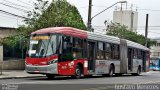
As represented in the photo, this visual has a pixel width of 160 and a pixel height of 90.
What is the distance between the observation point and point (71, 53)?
29.1 meters

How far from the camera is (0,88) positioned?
18.5 meters

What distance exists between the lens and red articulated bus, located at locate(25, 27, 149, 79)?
27.7 meters

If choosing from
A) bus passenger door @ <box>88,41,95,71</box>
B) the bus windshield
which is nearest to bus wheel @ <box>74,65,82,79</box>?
bus passenger door @ <box>88,41,95,71</box>

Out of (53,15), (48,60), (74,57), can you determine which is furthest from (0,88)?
(53,15)

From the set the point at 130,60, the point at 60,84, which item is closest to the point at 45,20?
the point at 130,60

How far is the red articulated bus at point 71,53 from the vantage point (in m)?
27.7

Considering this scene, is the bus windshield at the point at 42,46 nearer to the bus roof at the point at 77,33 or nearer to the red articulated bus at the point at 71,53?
the red articulated bus at the point at 71,53

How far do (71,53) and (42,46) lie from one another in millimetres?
2110

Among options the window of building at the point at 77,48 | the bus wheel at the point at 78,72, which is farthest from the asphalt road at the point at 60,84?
the window of building at the point at 77,48

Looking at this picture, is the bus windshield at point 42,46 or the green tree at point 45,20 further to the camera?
the green tree at point 45,20

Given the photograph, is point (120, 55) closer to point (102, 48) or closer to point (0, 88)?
point (102, 48)

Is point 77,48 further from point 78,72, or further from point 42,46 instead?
point 42,46

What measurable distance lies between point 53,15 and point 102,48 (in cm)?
1052

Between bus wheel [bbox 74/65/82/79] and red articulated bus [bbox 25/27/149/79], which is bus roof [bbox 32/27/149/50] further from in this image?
bus wheel [bbox 74/65/82/79]
